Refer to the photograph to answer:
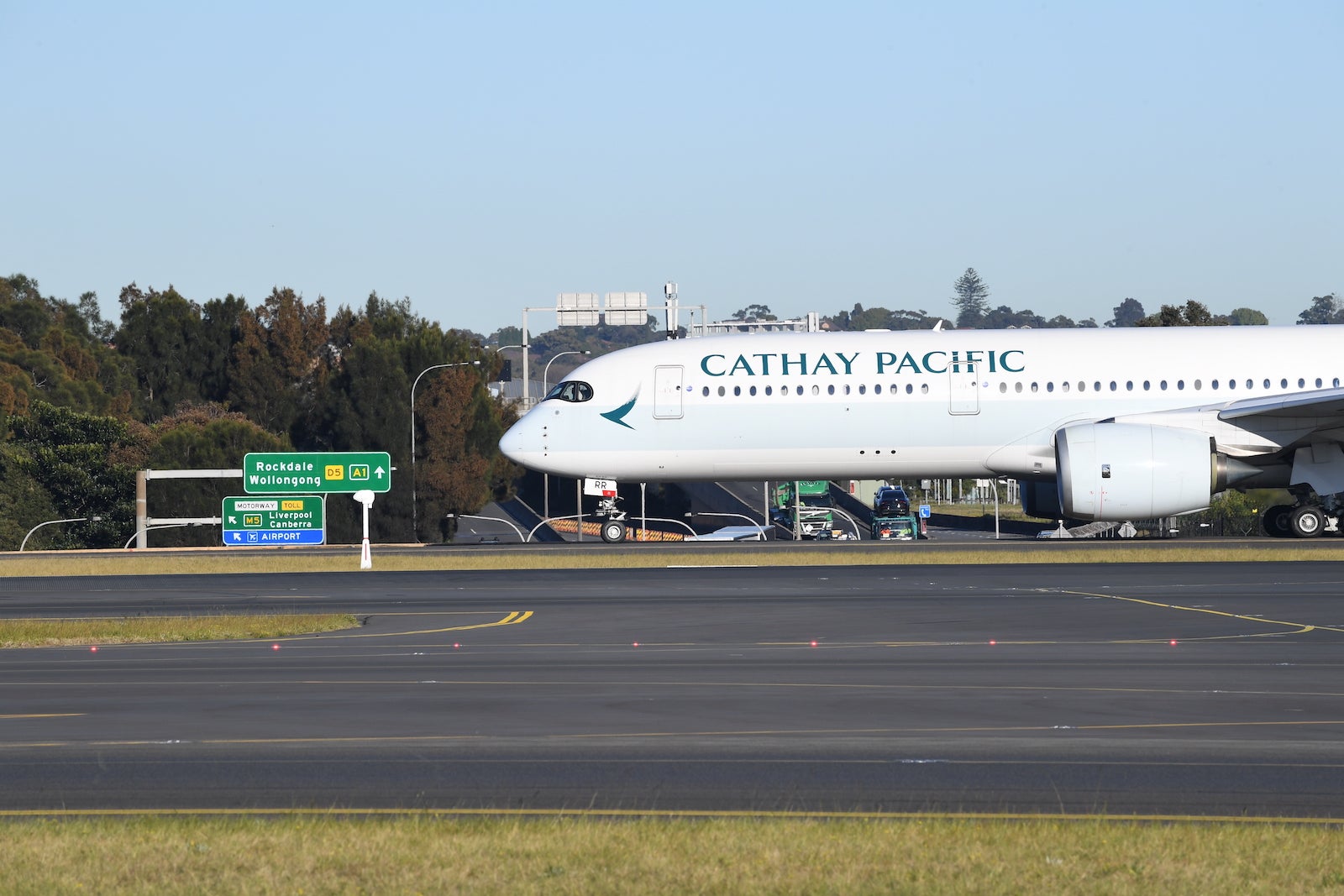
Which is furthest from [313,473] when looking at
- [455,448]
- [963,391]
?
[455,448]

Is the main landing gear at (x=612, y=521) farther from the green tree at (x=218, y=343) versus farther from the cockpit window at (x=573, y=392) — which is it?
the green tree at (x=218, y=343)

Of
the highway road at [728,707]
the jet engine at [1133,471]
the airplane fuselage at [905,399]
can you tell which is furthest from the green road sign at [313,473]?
the jet engine at [1133,471]

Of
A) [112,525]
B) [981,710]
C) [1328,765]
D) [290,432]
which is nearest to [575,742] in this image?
[981,710]

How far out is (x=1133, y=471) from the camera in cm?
3070

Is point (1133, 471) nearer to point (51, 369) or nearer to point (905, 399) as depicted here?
point (905, 399)

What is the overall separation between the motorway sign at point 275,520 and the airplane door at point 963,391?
17.1 m

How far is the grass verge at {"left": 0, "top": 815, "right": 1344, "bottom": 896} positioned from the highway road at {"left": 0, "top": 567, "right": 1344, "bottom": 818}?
26.9 inches

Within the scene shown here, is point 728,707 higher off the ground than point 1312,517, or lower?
lower

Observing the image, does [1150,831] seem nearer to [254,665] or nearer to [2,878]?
[2,878]

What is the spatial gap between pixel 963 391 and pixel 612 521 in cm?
890

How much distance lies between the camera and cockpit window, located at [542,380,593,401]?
113 feet

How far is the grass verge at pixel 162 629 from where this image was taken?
770 inches

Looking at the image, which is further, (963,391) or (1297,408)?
(963,391)

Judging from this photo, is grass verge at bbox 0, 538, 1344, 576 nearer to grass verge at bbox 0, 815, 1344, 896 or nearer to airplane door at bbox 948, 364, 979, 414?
airplane door at bbox 948, 364, 979, 414
